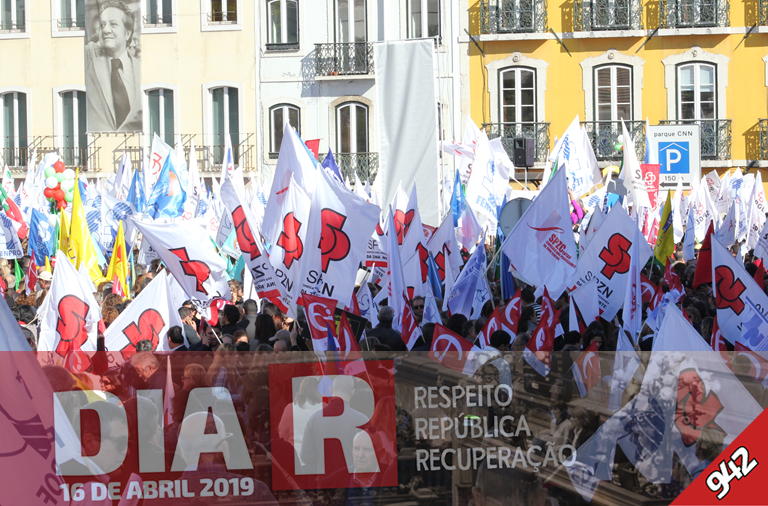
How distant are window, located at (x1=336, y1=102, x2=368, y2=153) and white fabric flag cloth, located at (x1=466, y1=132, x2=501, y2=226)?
1119 cm

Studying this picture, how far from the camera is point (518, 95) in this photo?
2519 centimetres

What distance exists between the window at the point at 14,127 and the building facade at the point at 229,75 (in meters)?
0.04

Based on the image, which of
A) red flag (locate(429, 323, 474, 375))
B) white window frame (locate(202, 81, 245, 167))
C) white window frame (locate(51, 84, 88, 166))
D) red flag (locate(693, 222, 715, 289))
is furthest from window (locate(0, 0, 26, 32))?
red flag (locate(429, 323, 474, 375))

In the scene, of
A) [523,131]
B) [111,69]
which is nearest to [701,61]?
[523,131]

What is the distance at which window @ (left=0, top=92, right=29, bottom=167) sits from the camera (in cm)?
→ 2578

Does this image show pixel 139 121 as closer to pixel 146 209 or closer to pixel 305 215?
pixel 146 209

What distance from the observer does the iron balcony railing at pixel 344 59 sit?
979 inches

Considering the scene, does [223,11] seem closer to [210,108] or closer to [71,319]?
[210,108]

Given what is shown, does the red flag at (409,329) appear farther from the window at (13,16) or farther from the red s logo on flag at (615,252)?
the window at (13,16)

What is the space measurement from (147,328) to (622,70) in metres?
20.8

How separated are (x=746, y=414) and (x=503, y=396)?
1.08 m

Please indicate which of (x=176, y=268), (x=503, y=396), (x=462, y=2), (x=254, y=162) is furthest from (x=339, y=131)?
(x=503, y=396)

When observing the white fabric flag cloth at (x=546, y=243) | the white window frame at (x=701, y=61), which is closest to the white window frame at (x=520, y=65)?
the white window frame at (x=701, y=61)

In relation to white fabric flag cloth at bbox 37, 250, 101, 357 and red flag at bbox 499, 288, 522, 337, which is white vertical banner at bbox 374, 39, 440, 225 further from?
→ white fabric flag cloth at bbox 37, 250, 101, 357
